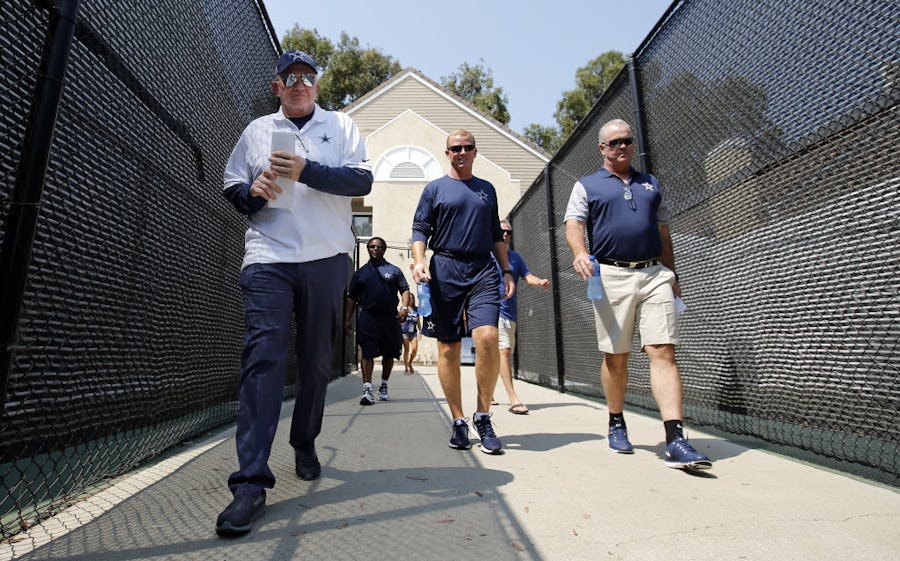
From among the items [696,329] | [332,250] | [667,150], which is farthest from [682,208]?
[332,250]

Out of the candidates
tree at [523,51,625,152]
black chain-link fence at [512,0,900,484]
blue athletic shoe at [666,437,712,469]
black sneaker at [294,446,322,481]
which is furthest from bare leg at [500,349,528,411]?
tree at [523,51,625,152]

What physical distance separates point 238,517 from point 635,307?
2343mm

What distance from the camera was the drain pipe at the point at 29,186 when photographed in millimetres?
1594

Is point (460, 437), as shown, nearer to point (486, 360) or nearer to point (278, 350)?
point (486, 360)

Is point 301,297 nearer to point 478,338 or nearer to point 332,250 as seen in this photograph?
point 332,250

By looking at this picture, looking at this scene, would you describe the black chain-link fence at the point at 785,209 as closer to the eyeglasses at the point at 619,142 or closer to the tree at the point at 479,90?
the eyeglasses at the point at 619,142

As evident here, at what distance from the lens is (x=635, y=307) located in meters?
3.16

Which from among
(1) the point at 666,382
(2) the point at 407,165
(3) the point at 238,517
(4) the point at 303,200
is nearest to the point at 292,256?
(4) the point at 303,200

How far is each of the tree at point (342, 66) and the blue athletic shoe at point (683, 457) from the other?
2933 cm

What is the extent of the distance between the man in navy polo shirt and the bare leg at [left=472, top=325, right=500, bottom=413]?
2.13ft

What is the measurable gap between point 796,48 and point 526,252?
6.36 m

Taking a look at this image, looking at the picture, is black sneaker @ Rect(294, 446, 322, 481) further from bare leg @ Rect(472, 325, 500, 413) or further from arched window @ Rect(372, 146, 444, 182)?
arched window @ Rect(372, 146, 444, 182)

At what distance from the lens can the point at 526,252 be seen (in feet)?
29.7

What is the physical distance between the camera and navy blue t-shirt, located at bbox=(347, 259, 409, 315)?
649 cm
